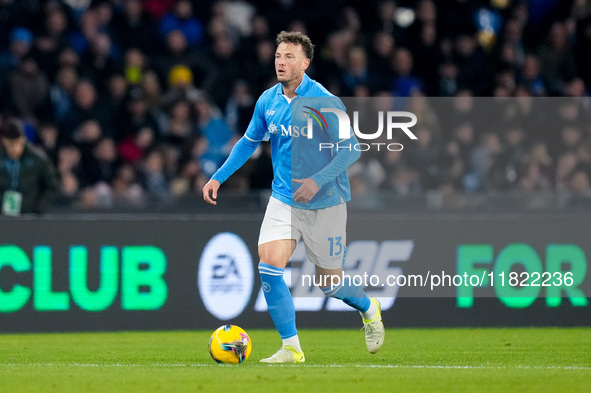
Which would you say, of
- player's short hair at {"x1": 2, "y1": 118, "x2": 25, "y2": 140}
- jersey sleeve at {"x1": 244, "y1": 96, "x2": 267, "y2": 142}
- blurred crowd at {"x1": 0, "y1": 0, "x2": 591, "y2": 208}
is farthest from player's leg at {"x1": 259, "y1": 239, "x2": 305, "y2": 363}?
player's short hair at {"x1": 2, "y1": 118, "x2": 25, "y2": 140}

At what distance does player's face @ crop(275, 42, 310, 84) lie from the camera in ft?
25.0

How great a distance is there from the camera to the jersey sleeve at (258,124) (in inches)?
313

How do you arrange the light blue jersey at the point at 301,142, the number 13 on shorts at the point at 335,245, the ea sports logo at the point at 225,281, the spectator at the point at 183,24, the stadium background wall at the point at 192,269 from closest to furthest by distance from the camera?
1. the light blue jersey at the point at 301,142
2. the number 13 on shorts at the point at 335,245
3. the stadium background wall at the point at 192,269
4. the ea sports logo at the point at 225,281
5. the spectator at the point at 183,24

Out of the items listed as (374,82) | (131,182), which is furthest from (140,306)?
(374,82)

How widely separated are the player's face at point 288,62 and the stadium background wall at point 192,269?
3563mm

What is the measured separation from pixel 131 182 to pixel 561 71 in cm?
643

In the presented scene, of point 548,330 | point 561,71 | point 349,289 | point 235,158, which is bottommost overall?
point 548,330

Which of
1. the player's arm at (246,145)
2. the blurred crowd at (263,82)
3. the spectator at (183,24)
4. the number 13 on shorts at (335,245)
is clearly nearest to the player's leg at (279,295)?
the number 13 on shorts at (335,245)

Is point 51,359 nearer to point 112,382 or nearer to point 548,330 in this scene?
point 112,382

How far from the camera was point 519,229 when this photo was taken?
1105cm

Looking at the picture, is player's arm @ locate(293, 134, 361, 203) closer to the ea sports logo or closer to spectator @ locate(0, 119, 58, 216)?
the ea sports logo

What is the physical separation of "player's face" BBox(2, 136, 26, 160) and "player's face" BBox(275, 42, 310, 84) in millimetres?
4765

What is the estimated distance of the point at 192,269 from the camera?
430 inches

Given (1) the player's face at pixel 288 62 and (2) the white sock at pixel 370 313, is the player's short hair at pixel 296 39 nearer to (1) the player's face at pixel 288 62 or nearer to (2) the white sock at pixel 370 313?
(1) the player's face at pixel 288 62
